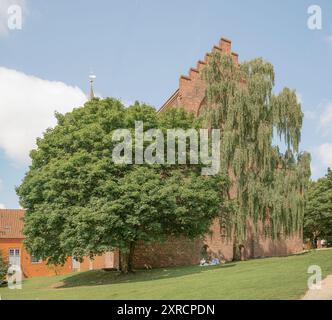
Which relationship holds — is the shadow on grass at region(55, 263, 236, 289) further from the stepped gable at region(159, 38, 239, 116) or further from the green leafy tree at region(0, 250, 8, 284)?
the stepped gable at region(159, 38, 239, 116)

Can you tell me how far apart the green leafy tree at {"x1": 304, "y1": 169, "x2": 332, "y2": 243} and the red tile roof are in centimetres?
2919

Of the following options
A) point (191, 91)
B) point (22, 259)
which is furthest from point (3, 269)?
point (191, 91)

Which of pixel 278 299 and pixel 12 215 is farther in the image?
pixel 12 215

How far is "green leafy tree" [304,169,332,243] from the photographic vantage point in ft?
148

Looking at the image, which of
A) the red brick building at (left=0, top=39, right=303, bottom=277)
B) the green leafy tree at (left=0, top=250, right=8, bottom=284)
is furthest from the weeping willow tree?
the green leafy tree at (left=0, top=250, right=8, bottom=284)

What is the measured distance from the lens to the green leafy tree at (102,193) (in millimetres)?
22547

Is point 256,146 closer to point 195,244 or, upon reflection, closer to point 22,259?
point 195,244

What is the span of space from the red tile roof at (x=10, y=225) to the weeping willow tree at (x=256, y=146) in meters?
26.4

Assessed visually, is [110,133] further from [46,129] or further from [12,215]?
[12,215]

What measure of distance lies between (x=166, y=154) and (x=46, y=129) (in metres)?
7.84

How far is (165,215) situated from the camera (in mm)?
24312

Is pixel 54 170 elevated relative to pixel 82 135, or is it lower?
lower

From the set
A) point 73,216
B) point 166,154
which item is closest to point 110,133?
point 166,154
